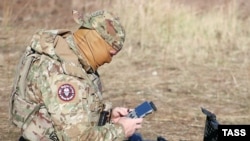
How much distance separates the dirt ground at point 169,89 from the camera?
673cm

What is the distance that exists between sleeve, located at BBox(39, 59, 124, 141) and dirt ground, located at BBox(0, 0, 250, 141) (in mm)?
2720

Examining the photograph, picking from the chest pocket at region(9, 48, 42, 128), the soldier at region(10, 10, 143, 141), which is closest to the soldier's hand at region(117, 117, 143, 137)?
the soldier at region(10, 10, 143, 141)

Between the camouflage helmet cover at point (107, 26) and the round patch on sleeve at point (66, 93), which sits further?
the camouflage helmet cover at point (107, 26)

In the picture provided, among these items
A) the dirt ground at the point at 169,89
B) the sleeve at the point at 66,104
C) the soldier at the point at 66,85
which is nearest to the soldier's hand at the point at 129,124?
the soldier at the point at 66,85

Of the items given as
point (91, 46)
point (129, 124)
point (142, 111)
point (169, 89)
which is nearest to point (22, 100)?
point (91, 46)

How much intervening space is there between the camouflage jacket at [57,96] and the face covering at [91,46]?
4 centimetres

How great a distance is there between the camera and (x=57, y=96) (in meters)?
3.55

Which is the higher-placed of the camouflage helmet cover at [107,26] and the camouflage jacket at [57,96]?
the camouflage helmet cover at [107,26]

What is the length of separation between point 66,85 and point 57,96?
0.08 m

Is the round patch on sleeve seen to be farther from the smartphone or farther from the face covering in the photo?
the smartphone

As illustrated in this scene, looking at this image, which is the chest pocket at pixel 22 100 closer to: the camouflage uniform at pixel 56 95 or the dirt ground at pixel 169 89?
the camouflage uniform at pixel 56 95

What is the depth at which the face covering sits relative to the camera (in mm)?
3727

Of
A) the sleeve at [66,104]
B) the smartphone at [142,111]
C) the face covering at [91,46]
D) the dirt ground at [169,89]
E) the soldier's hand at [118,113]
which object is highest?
the face covering at [91,46]

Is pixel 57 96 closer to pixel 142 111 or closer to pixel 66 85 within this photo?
pixel 66 85
